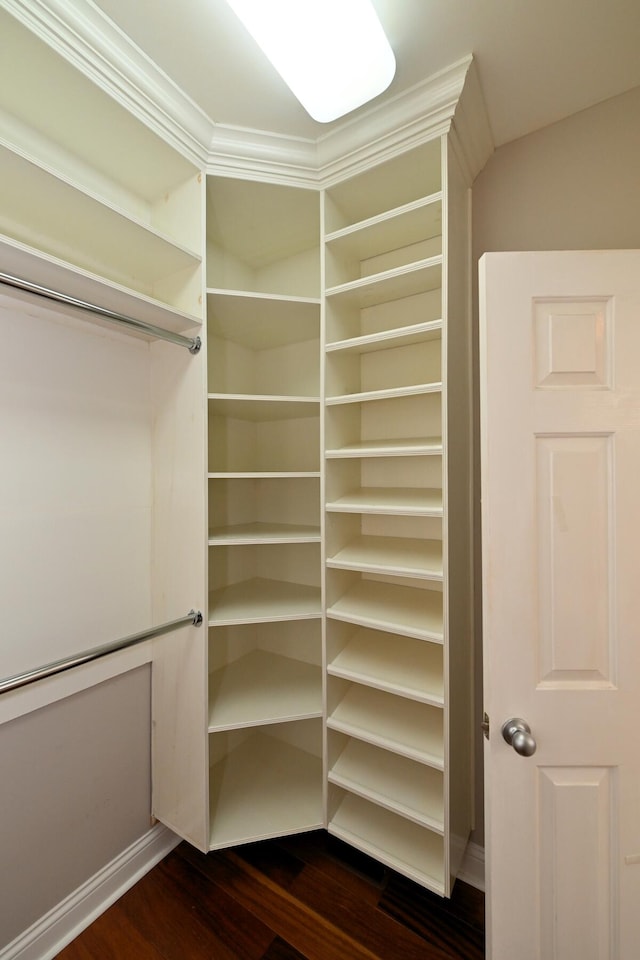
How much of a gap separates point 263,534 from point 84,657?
0.73 m

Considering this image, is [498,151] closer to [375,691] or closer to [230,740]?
[375,691]

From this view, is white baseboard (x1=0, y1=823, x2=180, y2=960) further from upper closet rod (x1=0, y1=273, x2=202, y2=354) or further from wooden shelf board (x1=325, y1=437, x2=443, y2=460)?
upper closet rod (x1=0, y1=273, x2=202, y2=354)

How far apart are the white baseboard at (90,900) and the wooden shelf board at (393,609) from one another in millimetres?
1189

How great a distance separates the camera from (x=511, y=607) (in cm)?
93

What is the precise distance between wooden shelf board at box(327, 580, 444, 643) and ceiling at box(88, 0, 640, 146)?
1705 millimetres

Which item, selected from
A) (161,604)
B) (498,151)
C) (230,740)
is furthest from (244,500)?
(498,151)

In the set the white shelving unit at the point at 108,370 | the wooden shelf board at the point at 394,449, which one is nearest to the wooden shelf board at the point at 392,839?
the white shelving unit at the point at 108,370

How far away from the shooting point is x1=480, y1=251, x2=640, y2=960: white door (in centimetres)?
90

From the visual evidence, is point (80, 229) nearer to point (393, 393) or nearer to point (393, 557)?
point (393, 393)

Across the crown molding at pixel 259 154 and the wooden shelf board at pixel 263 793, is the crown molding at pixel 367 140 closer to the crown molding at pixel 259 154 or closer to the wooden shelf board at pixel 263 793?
the crown molding at pixel 259 154

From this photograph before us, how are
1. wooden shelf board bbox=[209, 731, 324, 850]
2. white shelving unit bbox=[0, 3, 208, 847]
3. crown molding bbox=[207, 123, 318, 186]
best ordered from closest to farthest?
white shelving unit bbox=[0, 3, 208, 847] → crown molding bbox=[207, 123, 318, 186] → wooden shelf board bbox=[209, 731, 324, 850]

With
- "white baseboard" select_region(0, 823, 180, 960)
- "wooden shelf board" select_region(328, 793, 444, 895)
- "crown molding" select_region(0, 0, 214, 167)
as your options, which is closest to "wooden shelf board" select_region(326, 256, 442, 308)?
"crown molding" select_region(0, 0, 214, 167)

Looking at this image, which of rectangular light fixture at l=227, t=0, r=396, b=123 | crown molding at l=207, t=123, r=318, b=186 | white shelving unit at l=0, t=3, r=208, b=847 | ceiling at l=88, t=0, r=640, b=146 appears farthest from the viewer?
crown molding at l=207, t=123, r=318, b=186

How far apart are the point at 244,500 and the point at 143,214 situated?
129cm
